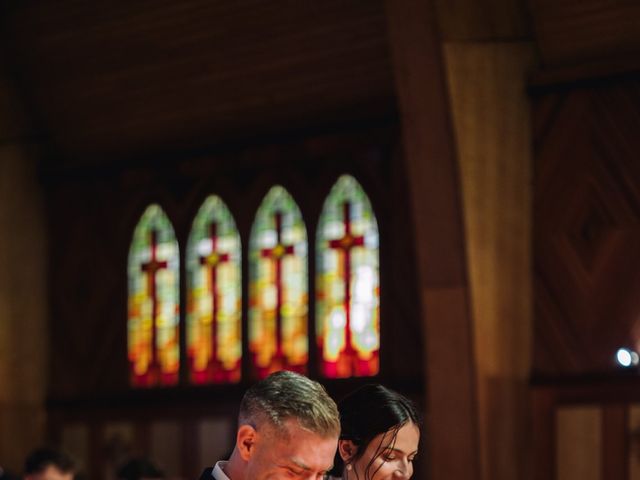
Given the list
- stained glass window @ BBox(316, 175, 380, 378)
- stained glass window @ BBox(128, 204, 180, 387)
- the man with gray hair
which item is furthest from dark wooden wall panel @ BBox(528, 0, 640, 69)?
the man with gray hair

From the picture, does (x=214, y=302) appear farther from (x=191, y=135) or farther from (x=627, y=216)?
(x=627, y=216)

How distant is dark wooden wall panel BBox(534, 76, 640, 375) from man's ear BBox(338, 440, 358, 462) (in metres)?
6.72

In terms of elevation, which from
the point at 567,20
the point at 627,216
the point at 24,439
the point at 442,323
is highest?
the point at 567,20

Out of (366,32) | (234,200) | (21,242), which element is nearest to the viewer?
(366,32)

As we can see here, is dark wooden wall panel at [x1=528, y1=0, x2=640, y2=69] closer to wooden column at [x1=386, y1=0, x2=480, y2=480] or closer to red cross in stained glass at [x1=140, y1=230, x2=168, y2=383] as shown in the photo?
wooden column at [x1=386, y1=0, x2=480, y2=480]

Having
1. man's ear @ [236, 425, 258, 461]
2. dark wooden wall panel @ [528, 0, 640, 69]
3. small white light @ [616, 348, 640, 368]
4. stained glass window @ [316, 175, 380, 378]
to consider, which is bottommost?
man's ear @ [236, 425, 258, 461]

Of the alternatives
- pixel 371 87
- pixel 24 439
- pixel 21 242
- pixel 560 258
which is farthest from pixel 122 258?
pixel 560 258

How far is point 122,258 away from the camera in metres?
14.3

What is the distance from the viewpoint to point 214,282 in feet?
44.8

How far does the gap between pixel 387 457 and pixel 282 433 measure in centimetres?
106

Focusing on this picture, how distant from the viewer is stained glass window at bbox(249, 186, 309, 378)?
13078 millimetres

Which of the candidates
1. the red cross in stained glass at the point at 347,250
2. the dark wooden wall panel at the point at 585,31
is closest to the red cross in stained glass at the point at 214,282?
the red cross in stained glass at the point at 347,250

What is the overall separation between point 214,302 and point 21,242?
7.81 ft

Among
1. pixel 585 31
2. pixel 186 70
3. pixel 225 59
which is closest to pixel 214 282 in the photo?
pixel 186 70
